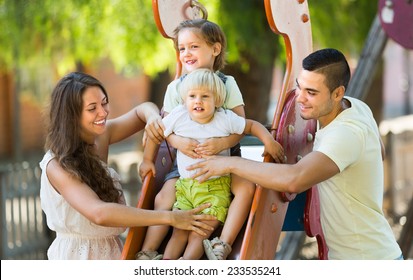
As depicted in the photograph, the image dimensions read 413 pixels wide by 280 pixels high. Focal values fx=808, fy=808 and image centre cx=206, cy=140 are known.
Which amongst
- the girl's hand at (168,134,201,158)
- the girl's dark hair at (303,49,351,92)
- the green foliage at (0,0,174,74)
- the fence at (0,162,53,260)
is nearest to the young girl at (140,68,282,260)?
the girl's hand at (168,134,201,158)

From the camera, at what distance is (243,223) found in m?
3.30

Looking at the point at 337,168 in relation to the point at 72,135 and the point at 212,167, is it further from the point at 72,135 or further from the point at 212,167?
the point at 72,135

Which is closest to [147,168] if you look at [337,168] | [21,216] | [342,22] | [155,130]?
[155,130]

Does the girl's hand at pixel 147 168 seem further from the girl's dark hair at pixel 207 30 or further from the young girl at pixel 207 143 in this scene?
the girl's dark hair at pixel 207 30

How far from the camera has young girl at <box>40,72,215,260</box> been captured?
3.21m

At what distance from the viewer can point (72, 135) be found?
3412 millimetres

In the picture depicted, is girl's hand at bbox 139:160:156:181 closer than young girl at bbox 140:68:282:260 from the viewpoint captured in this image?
No

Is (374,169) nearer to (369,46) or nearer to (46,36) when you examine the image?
(369,46)

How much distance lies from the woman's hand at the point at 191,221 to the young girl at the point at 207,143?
6 centimetres

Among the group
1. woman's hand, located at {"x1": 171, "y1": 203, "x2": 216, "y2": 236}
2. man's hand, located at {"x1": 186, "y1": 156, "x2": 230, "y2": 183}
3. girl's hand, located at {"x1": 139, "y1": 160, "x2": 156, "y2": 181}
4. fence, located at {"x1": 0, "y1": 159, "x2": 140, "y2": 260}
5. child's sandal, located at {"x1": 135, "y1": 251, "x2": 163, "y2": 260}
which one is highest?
man's hand, located at {"x1": 186, "y1": 156, "x2": 230, "y2": 183}

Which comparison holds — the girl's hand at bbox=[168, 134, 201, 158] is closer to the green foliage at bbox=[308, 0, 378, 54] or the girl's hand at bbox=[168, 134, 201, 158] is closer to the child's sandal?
the child's sandal

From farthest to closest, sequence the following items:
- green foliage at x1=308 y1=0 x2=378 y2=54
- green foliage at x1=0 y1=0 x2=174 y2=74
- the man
A: green foliage at x1=308 y1=0 x2=378 y2=54, green foliage at x1=0 y1=0 x2=174 y2=74, the man

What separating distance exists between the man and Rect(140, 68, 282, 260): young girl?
101 millimetres

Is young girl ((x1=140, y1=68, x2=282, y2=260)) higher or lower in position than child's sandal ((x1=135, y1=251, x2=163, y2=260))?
higher
